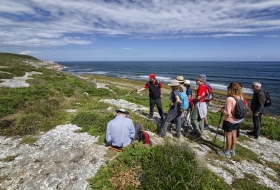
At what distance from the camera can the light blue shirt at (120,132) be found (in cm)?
580

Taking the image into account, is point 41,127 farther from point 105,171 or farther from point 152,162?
point 152,162

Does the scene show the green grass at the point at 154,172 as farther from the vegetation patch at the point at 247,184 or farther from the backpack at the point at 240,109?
the backpack at the point at 240,109

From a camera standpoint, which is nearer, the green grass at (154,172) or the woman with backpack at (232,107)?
the green grass at (154,172)

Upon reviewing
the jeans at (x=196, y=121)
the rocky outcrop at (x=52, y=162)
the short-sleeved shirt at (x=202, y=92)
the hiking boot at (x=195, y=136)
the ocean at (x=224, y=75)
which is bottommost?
the ocean at (x=224, y=75)

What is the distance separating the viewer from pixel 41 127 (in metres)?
7.81

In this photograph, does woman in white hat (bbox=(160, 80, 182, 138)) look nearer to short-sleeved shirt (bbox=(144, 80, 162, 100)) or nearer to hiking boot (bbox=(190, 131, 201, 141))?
hiking boot (bbox=(190, 131, 201, 141))

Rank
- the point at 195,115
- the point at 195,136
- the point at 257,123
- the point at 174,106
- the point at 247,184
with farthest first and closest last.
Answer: the point at 257,123 → the point at 195,136 → the point at 195,115 → the point at 174,106 → the point at 247,184

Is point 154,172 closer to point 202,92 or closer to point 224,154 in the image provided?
point 224,154

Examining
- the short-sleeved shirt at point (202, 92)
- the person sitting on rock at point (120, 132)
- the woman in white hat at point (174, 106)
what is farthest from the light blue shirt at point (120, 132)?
the short-sleeved shirt at point (202, 92)

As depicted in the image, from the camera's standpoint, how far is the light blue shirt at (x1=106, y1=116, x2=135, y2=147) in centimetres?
580

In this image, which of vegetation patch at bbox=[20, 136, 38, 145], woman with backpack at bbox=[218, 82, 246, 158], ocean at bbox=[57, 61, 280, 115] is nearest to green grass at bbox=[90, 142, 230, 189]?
woman with backpack at bbox=[218, 82, 246, 158]

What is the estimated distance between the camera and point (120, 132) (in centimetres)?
580

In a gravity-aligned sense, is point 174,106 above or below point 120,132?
above

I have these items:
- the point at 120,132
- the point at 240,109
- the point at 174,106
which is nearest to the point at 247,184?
the point at 240,109
